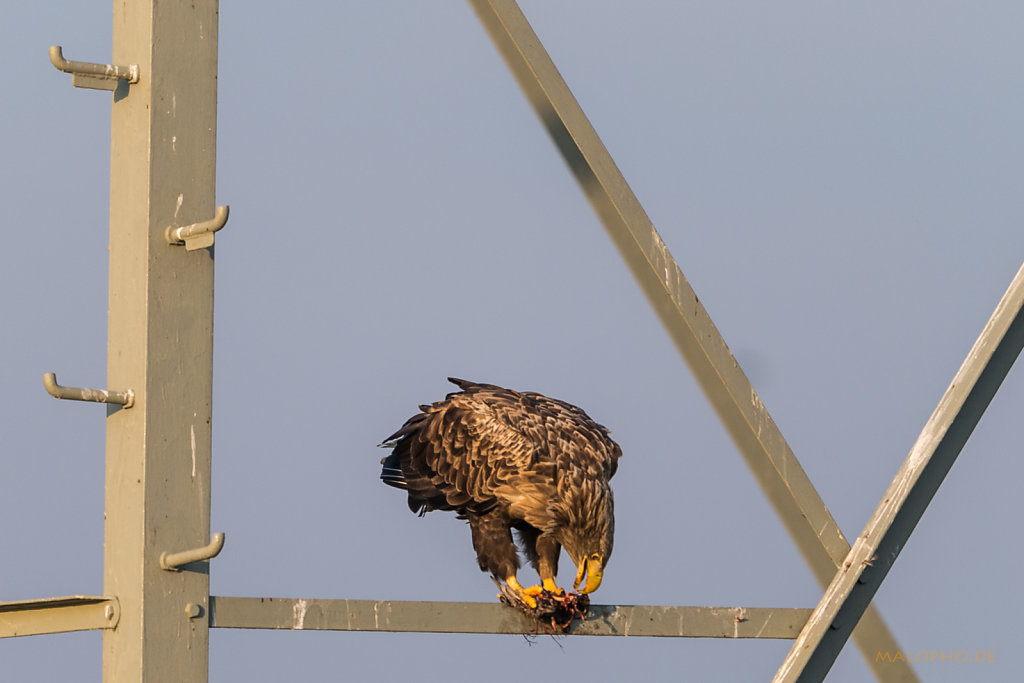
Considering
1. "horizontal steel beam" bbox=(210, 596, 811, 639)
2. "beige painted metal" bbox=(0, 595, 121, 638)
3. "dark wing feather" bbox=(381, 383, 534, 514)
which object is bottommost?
"horizontal steel beam" bbox=(210, 596, 811, 639)

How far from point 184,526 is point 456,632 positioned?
1007 mm

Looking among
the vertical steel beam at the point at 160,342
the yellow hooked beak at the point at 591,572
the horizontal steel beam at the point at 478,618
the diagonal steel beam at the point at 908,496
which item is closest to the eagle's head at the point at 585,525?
Result: the yellow hooked beak at the point at 591,572

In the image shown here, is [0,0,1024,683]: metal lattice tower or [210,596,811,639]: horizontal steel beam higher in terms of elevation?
[0,0,1024,683]: metal lattice tower

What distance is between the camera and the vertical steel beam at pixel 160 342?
3932mm

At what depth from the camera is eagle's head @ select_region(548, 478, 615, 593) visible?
6062 millimetres

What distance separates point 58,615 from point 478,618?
1374 mm

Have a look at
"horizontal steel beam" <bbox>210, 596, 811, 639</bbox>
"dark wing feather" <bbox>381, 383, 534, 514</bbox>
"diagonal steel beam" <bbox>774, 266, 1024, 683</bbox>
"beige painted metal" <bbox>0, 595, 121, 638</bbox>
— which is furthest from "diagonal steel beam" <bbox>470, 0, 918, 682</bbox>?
"beige painted metal" <bbox>0, 595, 121, 638</bbox>

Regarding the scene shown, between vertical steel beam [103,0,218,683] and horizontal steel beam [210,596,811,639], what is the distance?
18 centimetres

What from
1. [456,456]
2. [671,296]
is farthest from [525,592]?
[671,296]

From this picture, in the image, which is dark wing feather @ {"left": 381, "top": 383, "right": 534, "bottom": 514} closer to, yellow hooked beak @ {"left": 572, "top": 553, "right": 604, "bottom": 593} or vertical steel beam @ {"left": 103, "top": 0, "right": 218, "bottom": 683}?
yellow hooked beak @ {"left": 572, "top": 553, "right": 604, "bottom": 593}

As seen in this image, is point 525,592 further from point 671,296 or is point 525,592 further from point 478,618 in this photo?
point 671,296

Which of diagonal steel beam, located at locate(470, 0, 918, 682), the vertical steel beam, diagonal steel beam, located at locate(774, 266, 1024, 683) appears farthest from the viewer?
diagonal steel beam, located at locate(774, 266, 1024, 683)

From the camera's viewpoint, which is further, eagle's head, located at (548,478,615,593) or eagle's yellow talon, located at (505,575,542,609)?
eagle's head, located at (548,478,615,593)

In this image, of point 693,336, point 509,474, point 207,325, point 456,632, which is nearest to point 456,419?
point 509,474
